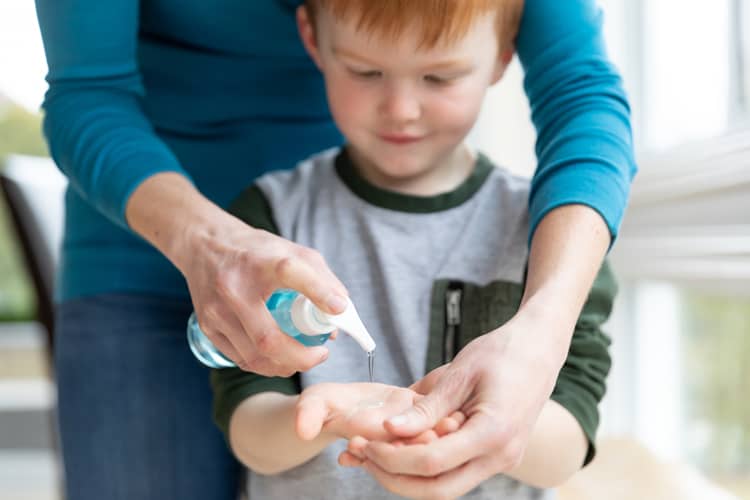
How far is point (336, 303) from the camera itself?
0.58 metres

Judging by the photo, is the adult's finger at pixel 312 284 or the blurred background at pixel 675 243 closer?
the adult's finger at pixel 312 284

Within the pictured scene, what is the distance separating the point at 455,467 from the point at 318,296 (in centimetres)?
13

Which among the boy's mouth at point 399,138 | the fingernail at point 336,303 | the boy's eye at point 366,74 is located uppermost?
the boy's eye at point 366,74

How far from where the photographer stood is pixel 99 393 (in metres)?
1.04

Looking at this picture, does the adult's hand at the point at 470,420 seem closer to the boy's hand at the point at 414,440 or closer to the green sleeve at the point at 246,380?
the boy's hand at the point at 414,440

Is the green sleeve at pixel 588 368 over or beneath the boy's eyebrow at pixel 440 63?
beneath

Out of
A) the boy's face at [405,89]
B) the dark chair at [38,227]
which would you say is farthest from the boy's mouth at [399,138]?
the dark chair at [38,227]

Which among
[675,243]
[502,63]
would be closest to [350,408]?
[502,63]

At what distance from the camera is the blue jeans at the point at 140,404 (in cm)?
103

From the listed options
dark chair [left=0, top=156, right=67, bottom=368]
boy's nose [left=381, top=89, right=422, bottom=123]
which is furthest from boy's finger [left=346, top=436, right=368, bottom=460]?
dark chair [left=0, top=156, right=67, bottom=368]

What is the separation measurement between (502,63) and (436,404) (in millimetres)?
404

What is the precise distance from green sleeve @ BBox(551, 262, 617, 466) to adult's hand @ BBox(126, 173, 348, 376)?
10.3 inches

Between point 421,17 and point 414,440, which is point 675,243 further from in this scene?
point 414,440

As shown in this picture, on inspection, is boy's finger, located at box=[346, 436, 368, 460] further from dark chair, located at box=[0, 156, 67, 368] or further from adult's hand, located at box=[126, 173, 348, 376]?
dark chair, located at box=[0, 156, 67, 368]
